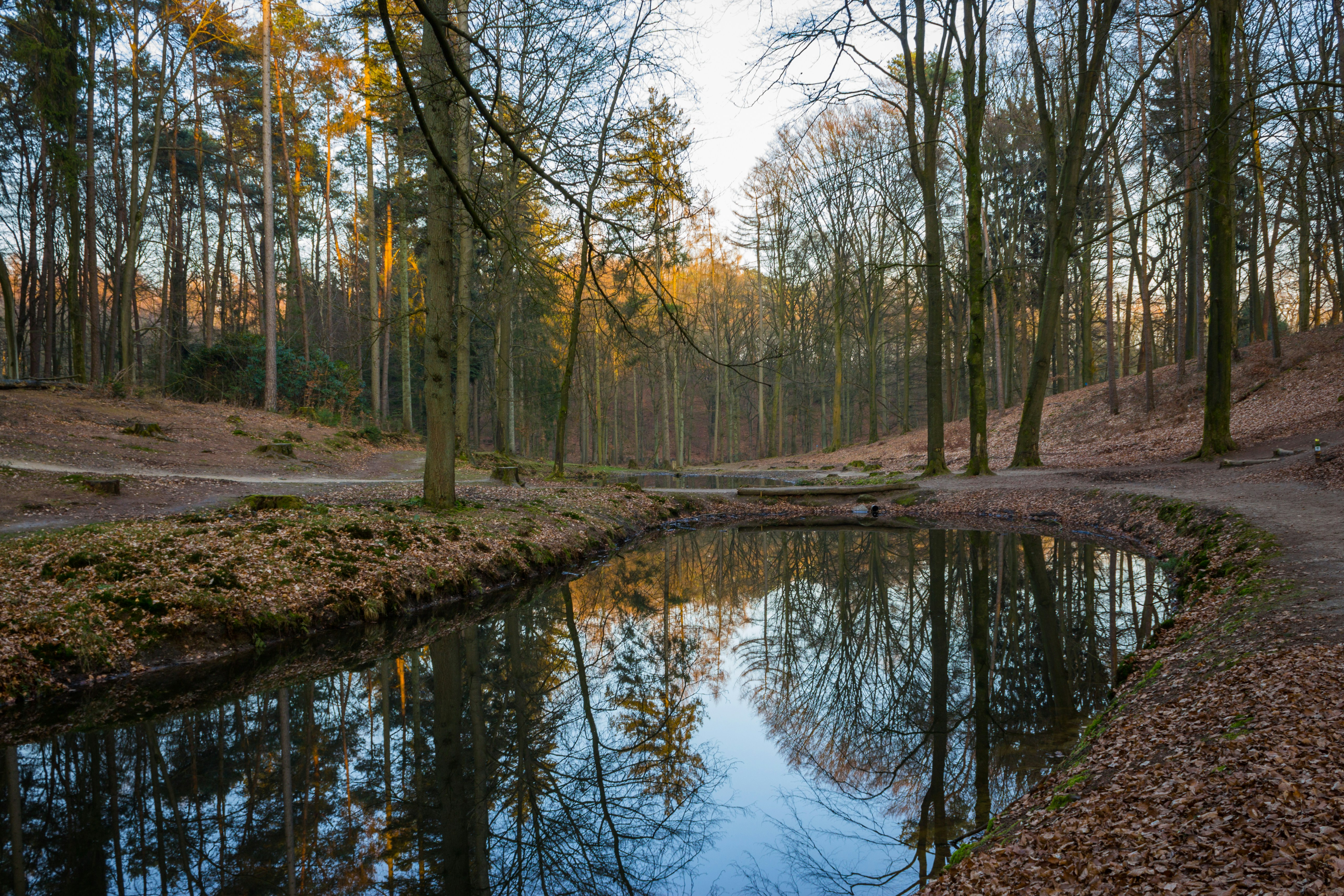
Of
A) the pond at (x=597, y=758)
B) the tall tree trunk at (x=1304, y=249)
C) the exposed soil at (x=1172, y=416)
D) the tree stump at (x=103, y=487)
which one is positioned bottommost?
the pond at (x=597, y=758)

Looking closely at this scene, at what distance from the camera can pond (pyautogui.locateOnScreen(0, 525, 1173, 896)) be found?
360 centimetres

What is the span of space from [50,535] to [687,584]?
730 centimetres

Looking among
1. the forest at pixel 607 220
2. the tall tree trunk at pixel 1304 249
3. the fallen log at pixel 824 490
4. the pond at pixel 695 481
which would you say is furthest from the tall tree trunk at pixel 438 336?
the tall tree trunk at pixel 1304 249

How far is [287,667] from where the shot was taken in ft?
20.8

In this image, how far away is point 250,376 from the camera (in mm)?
22062

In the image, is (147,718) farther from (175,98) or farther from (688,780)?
(175,98)

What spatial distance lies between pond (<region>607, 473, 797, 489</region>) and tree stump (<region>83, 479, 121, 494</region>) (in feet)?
33.6

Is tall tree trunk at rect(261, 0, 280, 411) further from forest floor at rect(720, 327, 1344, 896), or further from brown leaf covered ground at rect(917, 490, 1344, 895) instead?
brown leaf covered ground at rect(917, 490, 1344, 895)

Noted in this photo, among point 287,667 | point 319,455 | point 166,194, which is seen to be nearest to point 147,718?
point 287,667

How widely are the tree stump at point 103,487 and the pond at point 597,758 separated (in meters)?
6.19

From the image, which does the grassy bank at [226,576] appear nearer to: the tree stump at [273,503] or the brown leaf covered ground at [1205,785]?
the tree stump at [273,503]

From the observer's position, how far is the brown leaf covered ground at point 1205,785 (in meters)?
2.21

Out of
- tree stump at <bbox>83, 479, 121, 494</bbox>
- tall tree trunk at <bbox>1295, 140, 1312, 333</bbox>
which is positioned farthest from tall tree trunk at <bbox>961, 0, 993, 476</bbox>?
tree stump at <bbox>83, 479, 121, 494</bbox>

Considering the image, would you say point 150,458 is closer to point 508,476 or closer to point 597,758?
point 508,476
